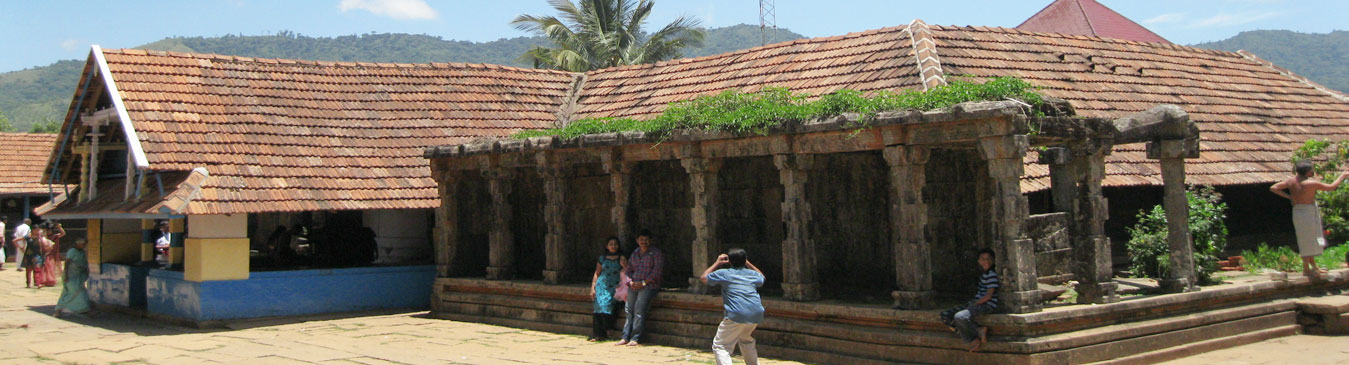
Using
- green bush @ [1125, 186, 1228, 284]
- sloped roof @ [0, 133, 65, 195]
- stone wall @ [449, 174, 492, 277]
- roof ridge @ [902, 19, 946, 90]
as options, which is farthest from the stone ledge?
sloped roof @ [0, 133, 65, 195]

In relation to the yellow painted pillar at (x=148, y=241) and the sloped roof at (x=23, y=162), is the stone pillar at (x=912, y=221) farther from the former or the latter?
the sloped roof at (x=23, y=162)

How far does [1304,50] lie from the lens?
138m

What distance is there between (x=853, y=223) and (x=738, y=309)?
3369mm

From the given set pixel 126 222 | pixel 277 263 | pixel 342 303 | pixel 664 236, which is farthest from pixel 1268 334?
pixel 126 222

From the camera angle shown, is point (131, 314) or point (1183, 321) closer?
point (1183, 321)

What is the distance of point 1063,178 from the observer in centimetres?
891

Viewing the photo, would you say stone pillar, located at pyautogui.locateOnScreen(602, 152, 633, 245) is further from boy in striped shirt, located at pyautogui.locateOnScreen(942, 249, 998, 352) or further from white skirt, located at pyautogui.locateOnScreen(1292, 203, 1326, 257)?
white skirt, located at pyautogui.locateOnScreen(1292, 203, 1326, 257)

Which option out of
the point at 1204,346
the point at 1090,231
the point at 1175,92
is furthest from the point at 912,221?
the point at 1175,92

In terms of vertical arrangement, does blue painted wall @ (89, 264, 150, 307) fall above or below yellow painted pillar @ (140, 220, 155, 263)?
below

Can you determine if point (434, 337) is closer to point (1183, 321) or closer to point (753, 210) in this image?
point (753, 210)

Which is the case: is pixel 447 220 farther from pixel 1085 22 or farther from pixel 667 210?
pixel 1085 22

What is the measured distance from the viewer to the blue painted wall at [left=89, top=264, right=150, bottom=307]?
15.0 meters

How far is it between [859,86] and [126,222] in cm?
1072

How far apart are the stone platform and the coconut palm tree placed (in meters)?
16.6
